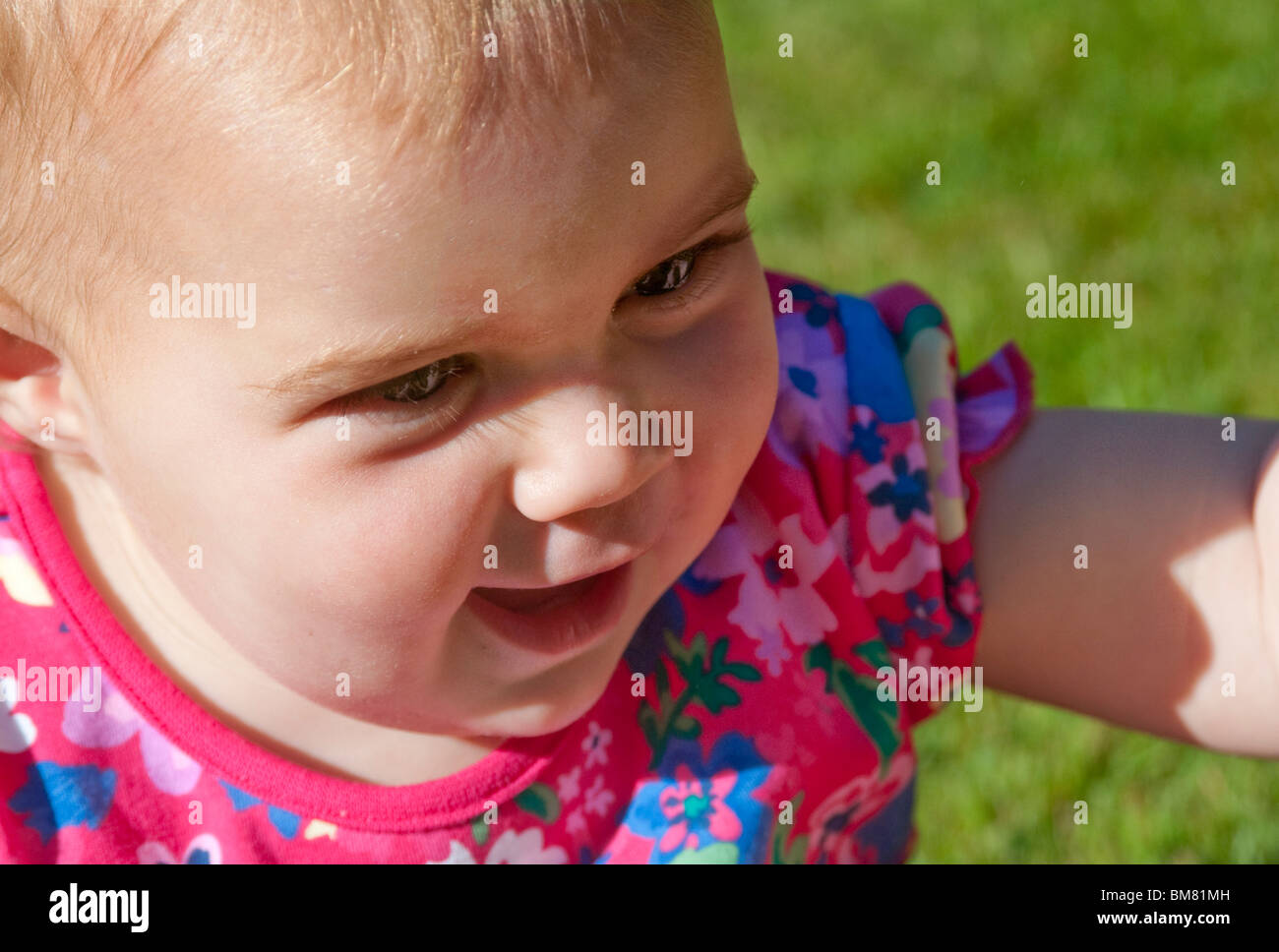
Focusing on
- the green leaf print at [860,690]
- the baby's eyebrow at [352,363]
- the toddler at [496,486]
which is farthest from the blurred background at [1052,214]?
the baby's eyebrow at [352,363]

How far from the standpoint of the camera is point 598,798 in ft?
4.17

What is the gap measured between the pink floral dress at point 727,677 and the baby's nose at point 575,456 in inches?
12.9

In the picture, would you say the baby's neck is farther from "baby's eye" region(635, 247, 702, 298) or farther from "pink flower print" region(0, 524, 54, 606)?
"baby's eye" region(635, 247, 702, 298)

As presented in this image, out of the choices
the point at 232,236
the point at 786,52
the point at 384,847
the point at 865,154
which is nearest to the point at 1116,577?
the point at 384,847

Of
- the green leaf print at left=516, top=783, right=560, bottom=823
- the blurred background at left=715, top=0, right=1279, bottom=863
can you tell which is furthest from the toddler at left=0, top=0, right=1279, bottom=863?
the blurred background at left=715, top=0, right=1279, bottom=863

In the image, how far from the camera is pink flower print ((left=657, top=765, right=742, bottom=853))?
1.25 metres

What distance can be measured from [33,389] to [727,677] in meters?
0.57

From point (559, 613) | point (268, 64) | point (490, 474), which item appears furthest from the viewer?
point (559, 613)

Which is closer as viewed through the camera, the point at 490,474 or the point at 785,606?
the point at 490,474

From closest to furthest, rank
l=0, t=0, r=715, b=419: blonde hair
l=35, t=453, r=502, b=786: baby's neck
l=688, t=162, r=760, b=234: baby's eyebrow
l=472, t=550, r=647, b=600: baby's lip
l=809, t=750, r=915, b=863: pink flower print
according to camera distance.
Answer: l=0, t=0, r=715, b=419: blonde hair, l=688, t=162, r=760, b=234: baby's eyebrow, l=472, t=550, r=647, b=600: baby's lip, l=35, t=453, r=502, b=786: baby's neck, l=809, t=750, r=915, b=863: pink flower print

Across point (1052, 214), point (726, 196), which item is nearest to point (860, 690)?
point (726, 196)

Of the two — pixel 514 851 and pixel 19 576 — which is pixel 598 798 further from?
pixel 19 576

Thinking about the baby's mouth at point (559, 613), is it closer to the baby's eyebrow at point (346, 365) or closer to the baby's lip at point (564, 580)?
the baby's lip at point (564, 580)

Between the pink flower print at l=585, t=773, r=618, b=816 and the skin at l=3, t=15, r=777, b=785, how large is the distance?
0.13 meters
